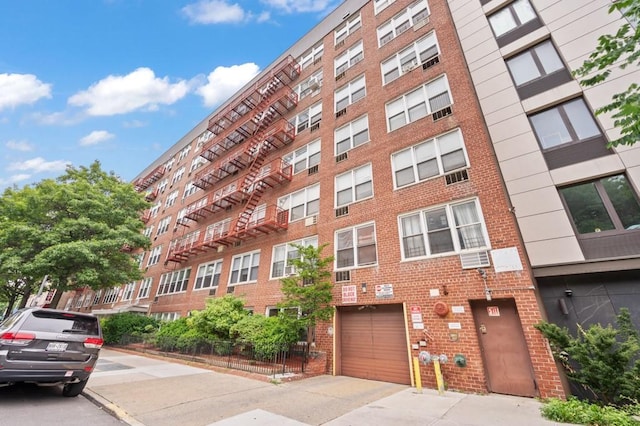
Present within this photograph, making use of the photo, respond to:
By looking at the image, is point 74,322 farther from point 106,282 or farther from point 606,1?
point 606,1

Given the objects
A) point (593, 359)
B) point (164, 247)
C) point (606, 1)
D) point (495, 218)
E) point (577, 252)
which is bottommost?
point (593, 359)

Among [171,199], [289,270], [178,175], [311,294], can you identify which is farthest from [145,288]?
[311,294]

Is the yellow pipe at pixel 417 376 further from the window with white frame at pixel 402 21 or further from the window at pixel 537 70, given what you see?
the window with white frame at pixel 402 21

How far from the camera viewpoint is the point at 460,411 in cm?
588

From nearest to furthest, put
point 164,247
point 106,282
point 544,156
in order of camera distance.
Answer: point 544,156
point 106,282
point 164,247

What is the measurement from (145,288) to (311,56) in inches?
931

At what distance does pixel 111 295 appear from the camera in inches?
1105

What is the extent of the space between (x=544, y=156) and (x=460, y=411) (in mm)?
8032

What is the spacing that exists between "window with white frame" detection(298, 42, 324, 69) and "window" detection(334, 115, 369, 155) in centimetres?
789

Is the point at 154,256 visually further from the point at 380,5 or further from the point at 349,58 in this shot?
the point at 380,5

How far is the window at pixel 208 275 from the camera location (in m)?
17.8

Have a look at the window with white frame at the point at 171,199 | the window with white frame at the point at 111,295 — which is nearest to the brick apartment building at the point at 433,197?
the window with white frame at the point at 171,199

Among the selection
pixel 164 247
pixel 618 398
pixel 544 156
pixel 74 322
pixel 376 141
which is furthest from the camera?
pixel 164 247

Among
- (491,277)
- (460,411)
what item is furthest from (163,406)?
(491,277)
